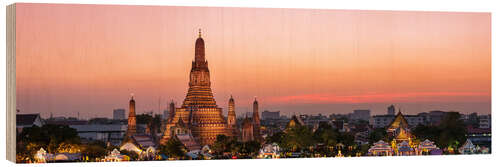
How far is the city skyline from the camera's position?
51.9 feet

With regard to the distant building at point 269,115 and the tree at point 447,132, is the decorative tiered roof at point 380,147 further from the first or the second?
the distant building at point 269,115

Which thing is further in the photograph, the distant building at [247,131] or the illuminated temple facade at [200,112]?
the distant building at [247,131]

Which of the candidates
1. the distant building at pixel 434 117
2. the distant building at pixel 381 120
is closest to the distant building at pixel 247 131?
the distant building at pixel 381 120

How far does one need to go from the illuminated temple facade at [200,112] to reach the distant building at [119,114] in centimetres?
86

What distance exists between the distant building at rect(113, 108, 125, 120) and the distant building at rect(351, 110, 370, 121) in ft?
14.1

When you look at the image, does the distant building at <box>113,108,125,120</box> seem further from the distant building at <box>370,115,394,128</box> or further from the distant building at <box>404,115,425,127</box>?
the distant building at <box>404,115,425,127</box>

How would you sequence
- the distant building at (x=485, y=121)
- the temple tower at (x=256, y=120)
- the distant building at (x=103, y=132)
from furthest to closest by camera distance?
the distant building at (x=485, y=121), the temple tower at (x=256, y=120), the distant building at (x=103, y=132)

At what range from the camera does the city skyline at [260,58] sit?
51.9 ft

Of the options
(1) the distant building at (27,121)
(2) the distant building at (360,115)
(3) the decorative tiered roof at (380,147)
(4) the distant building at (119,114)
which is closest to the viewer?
(1) the distant building at (27,121)

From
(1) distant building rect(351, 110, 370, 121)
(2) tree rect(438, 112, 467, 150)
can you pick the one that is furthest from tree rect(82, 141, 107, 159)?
(2) tree rect(438, 112, 467, 150)

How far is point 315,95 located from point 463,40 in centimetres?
309

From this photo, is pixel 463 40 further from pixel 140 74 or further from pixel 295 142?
pixel 140 74

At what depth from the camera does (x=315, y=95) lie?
1709 cm

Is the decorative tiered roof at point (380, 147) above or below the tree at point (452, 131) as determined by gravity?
below
